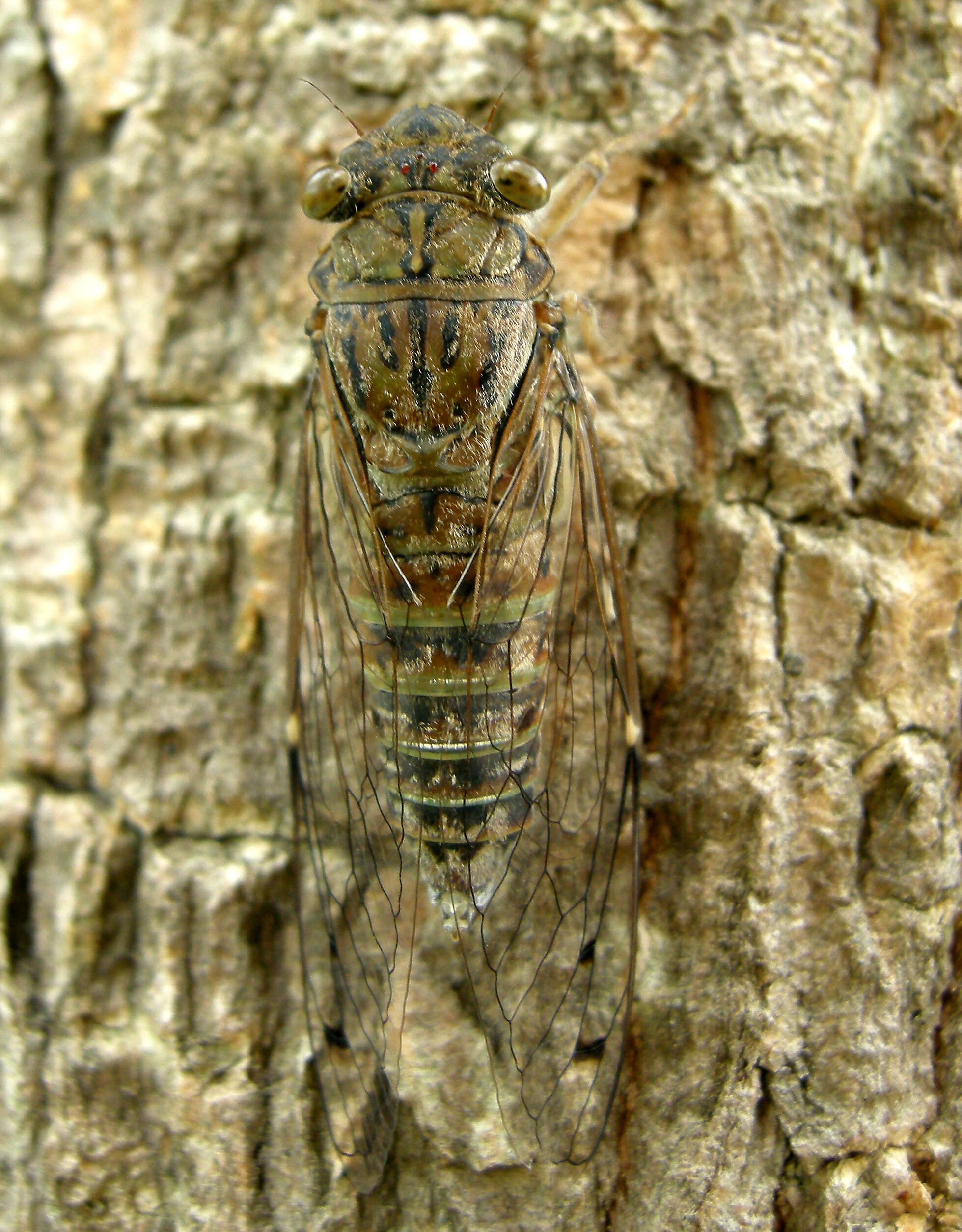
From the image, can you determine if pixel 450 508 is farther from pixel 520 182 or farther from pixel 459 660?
pixel 520 182

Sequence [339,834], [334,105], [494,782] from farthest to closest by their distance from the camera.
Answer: [334,105]
[339,834]
[494,782]

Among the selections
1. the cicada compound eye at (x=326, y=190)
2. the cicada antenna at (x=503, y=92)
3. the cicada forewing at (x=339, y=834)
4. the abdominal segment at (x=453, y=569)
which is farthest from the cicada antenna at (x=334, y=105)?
the cicada forewing at (x=339, y=834)

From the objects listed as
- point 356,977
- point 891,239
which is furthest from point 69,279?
point 891,239

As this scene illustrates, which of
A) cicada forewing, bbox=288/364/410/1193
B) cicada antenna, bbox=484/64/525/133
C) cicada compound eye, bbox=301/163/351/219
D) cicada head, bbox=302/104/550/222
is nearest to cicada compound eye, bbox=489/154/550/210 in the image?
cicada head, bbox=302/104/550/222

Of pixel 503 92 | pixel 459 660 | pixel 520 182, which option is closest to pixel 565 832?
pixel 459 660

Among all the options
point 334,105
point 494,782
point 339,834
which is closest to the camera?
point 494,782

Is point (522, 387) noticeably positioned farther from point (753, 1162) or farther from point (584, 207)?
point (753, 1162)

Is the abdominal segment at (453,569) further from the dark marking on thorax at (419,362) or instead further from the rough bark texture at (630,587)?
the rough bark texture at (630,587)
